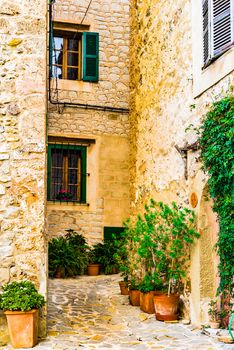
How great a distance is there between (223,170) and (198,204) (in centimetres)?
101

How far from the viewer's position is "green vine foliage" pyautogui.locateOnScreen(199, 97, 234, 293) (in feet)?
18.8

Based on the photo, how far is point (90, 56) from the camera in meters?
12.0

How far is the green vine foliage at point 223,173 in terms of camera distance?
572cm

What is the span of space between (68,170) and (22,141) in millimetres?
5824

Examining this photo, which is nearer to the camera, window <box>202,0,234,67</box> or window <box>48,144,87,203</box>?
window <box>202,0,234,67</box>

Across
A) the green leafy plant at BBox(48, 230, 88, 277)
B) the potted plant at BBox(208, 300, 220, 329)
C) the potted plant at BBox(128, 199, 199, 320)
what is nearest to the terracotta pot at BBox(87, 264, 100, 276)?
the green leafy plant at BBox(48, 230, 88, 277)

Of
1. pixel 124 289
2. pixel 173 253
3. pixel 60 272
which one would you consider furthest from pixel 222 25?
pixel 60 272

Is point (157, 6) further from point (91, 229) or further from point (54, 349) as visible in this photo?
point (54, 349)

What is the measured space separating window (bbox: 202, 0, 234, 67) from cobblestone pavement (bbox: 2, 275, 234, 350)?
11.2 feet

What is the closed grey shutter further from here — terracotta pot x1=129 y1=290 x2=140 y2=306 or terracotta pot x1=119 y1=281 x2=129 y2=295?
terracotta pot x1=119 y1=281 x2=129 y2=295

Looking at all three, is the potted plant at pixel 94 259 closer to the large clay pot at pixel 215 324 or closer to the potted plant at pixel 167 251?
the potted plant at pixel 167 251

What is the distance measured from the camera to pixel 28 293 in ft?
18.3

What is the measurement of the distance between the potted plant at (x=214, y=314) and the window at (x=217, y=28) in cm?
305

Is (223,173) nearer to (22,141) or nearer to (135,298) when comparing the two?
(22,141)
